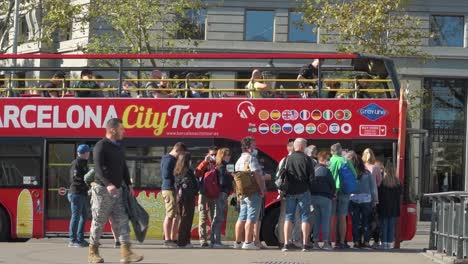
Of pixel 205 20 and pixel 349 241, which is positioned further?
pixel 205 20

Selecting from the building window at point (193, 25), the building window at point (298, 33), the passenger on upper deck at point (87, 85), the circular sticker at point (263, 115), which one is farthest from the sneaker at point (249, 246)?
the building window at point (298, 33)

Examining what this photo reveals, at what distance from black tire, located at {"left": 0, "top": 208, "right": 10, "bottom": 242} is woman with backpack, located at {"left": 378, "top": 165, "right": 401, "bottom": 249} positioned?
6889 mm

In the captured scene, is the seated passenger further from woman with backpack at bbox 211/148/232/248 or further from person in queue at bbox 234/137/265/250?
person in queue at bbox 234/137/265/250

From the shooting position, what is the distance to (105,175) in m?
13.0

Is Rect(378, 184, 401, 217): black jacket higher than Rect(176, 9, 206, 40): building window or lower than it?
lower

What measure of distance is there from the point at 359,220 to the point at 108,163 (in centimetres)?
646

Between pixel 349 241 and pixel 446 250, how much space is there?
4.11 m

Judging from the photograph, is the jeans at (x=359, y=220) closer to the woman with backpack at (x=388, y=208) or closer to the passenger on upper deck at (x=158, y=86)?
the woman with backpack at (x=388, y=208)

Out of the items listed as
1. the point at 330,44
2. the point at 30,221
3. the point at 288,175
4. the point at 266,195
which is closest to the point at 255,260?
the point at 288,175

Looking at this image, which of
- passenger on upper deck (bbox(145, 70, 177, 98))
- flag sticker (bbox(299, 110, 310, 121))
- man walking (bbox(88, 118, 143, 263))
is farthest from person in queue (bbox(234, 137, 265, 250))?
man walking (bbox(88, 118, 143, 263))

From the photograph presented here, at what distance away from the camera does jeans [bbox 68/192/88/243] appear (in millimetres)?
16922

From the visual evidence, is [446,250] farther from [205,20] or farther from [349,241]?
[205,20]

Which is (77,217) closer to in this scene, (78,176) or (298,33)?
(78,176)

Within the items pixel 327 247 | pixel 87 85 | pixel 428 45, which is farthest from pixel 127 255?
pixel 428 45
